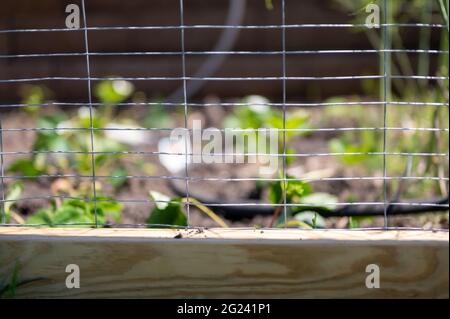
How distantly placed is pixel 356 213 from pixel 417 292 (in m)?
0.45

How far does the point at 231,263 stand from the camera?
1.35 metres

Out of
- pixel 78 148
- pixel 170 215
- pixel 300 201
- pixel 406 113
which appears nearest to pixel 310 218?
pixel 300 201

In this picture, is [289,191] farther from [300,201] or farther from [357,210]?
[357,210]

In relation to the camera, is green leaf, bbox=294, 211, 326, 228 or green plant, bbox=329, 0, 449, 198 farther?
green plant, bbox=329, 0, 449, 198

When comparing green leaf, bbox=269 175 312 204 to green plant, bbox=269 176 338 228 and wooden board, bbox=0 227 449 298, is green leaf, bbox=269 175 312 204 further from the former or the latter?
wooden board, bbox=0 227 449 298

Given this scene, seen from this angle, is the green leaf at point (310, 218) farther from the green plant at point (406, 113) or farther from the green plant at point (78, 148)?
the green plant at point (78, 148)

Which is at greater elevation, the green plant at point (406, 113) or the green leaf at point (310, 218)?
the green plant at point (406, 113)

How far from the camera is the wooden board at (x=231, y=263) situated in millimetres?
1324

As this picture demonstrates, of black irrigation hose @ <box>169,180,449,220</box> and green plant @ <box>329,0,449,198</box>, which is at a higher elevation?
green plant @ <box>329,0,449,198</box>

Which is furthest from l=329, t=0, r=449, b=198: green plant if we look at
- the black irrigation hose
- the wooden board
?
the wooden board

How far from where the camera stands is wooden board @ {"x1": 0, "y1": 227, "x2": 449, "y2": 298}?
1324mm

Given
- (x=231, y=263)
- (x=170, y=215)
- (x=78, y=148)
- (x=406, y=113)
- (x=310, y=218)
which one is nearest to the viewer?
(x=231, y=263)

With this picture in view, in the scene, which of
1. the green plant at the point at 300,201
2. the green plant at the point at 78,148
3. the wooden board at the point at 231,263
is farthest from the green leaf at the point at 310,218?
the green plant at the point at 78,148

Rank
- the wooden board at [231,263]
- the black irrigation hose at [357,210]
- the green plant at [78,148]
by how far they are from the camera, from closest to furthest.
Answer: the wooden board at [231,263] < the black irrigation hose at [357,210] < the green plant at [78,148]
